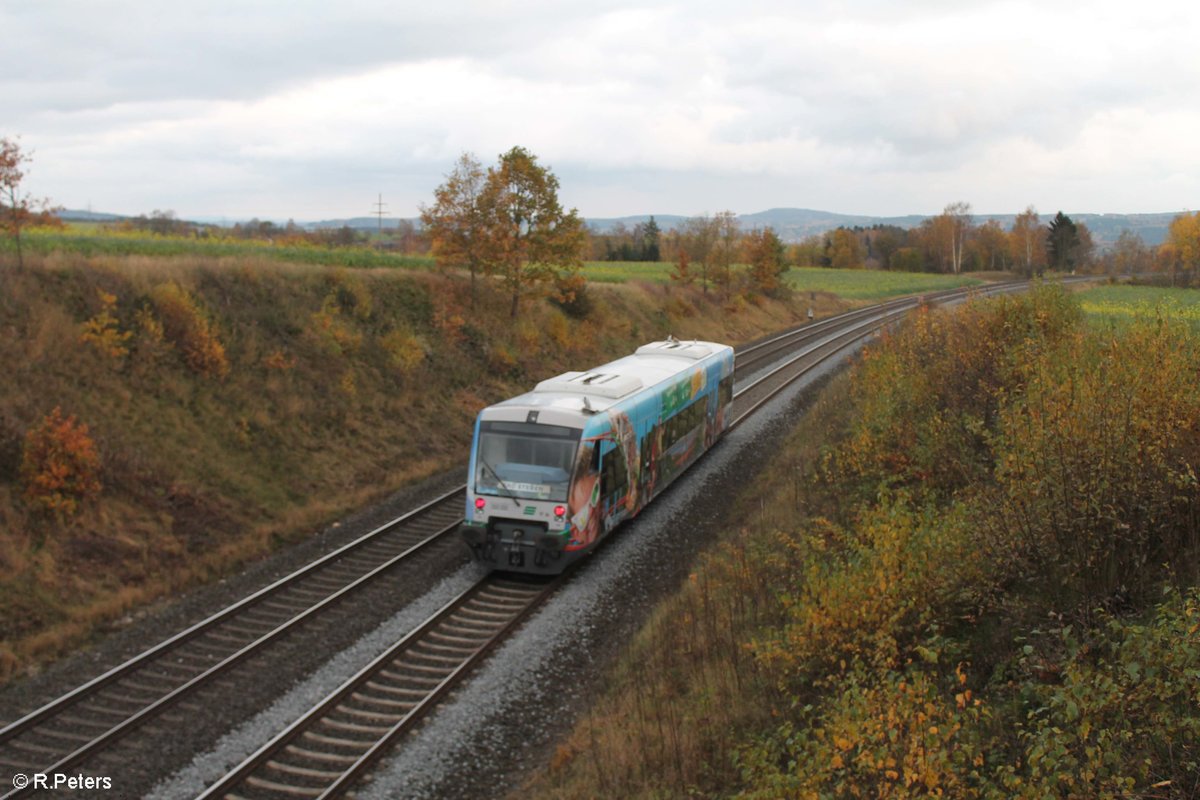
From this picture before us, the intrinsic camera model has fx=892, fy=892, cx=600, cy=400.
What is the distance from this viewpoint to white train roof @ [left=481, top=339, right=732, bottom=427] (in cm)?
1577

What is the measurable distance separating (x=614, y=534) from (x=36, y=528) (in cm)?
1038

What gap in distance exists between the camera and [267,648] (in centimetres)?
1287

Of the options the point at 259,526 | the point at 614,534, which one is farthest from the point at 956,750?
the point at 259,526

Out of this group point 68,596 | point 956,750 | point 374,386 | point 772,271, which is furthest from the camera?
point 772,271

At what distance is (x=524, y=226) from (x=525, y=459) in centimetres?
1971

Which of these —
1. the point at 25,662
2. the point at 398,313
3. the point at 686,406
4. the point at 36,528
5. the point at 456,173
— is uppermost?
the point at 456,173

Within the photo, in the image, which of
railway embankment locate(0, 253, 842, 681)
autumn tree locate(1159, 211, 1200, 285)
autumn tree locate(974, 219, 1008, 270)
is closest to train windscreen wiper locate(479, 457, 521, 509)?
railway embankment locate(0, 253, 842, 681)

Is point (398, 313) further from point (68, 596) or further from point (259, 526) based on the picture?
point (68, 596)

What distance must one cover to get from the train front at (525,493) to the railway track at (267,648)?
2.23 feet

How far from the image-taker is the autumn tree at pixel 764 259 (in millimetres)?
59281

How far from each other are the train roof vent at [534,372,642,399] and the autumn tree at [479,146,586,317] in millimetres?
14276

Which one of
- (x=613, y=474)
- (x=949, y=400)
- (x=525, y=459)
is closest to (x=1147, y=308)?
(x=949, y=400)

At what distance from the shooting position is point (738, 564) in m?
14.5

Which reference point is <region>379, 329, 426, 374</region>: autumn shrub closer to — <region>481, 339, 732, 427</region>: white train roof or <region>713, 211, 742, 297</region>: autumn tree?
<region>481, 339, 732, 427</region>: white train roof
